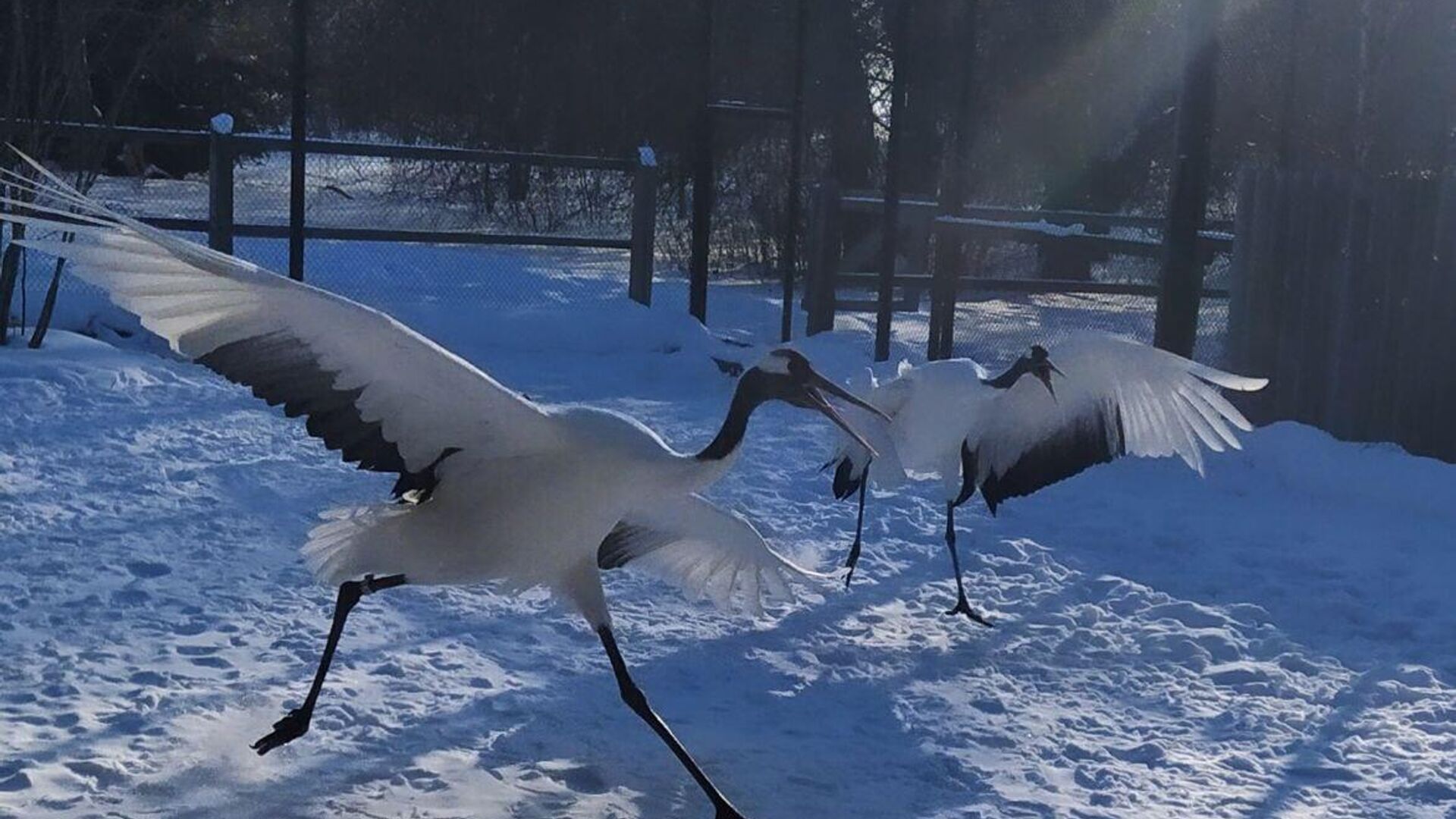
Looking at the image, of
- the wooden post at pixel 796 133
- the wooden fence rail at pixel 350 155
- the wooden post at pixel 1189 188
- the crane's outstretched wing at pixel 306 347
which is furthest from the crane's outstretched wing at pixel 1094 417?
the wooden fence rail at pixel 350 155

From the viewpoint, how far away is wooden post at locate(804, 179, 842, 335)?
12977mm

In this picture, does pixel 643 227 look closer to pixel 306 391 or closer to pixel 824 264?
pixel 824 264

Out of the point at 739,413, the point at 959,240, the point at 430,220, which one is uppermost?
the point at 959,240

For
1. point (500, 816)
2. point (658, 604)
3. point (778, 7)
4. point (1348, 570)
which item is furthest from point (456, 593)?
point (778, 7)

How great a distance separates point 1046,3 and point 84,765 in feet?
49.2

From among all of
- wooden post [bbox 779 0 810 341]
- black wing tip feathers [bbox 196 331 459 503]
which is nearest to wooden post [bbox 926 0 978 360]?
wooden post [bbox 779 0 810 341]

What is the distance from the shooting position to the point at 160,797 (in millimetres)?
4176

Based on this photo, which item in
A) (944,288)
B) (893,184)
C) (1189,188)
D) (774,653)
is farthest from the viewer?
(944,288)

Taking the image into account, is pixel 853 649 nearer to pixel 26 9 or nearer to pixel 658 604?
pixel 658 604

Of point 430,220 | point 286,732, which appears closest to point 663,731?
point 286,732

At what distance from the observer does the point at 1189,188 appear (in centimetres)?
966

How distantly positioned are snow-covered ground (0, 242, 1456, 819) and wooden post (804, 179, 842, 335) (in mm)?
3620

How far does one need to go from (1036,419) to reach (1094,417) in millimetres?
234

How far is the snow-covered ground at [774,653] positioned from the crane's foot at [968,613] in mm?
78
